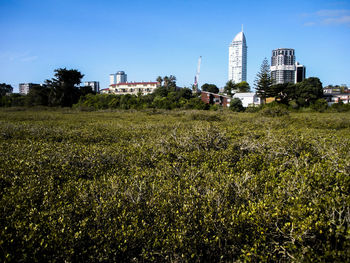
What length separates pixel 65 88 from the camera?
5325 centimetres

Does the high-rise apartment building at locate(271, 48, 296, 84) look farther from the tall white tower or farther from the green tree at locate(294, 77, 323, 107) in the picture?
the green tree at locate(294, 77, 323, 107)

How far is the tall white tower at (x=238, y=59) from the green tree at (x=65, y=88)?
141 metres

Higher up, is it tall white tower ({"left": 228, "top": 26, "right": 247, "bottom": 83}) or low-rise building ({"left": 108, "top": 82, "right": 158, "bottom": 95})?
tall white tower ({"left": 228, "top": 26, "right": 247, "bottom": 83})

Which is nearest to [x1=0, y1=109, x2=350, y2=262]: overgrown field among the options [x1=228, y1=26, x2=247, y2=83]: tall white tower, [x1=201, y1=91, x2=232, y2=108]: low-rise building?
[x1=201, y1=91, x2=232, y2=108]: low-rise building

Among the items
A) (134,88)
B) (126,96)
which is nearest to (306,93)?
(126,96)

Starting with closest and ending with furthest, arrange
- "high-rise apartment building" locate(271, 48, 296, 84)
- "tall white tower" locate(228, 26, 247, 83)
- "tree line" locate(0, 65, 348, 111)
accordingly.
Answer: "tree line" locate(0, 65, 348, 111), "high-rise apartment building" locate(271, 48, 296, 84), "tall white tower" locate(228, 26, 247, 83)

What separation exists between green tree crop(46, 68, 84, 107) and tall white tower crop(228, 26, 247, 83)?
14081 cm

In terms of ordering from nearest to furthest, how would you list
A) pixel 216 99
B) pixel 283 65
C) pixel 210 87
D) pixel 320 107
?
pixel 320 107, pixel 216 99, pixel 210 87, pixel 283 65

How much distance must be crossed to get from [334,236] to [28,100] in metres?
56.4

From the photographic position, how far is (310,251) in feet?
8.64

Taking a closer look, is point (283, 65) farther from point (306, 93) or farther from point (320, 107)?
point (320, 107)

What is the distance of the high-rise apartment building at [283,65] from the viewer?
127 metres

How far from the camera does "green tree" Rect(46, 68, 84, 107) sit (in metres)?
51.4

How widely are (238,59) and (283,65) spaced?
183ft
